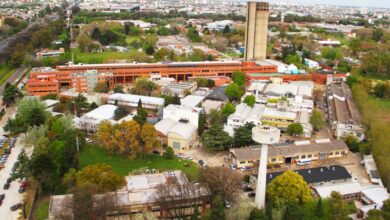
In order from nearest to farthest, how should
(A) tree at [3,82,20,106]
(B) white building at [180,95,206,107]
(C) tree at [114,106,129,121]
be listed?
(C) tree at [114,106,129,121] → (B) white building at [180,95,206,107] → (A) tree at [3,82,20,106]

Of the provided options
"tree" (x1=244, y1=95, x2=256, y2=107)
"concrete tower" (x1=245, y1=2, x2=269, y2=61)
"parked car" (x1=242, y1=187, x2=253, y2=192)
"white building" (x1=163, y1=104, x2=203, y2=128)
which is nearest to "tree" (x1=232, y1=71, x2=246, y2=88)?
"tree" (x1=244, y1=95, x2=256, y2=107)

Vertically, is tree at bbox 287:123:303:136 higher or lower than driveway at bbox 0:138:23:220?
higher

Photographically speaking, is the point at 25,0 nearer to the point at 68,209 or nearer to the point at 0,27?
the point at 0,27

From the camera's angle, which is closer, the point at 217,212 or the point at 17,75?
the point at 217,212

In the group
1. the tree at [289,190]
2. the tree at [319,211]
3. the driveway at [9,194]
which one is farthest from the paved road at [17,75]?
the tree at [319,211]

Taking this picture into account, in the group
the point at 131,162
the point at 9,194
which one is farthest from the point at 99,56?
the point at 9,194

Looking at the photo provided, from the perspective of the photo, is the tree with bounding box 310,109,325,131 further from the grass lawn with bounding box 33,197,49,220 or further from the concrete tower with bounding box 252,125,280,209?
the grass lawn with bounding box 33,197,49,220

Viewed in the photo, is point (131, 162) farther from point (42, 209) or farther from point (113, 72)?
point (113, 72)
